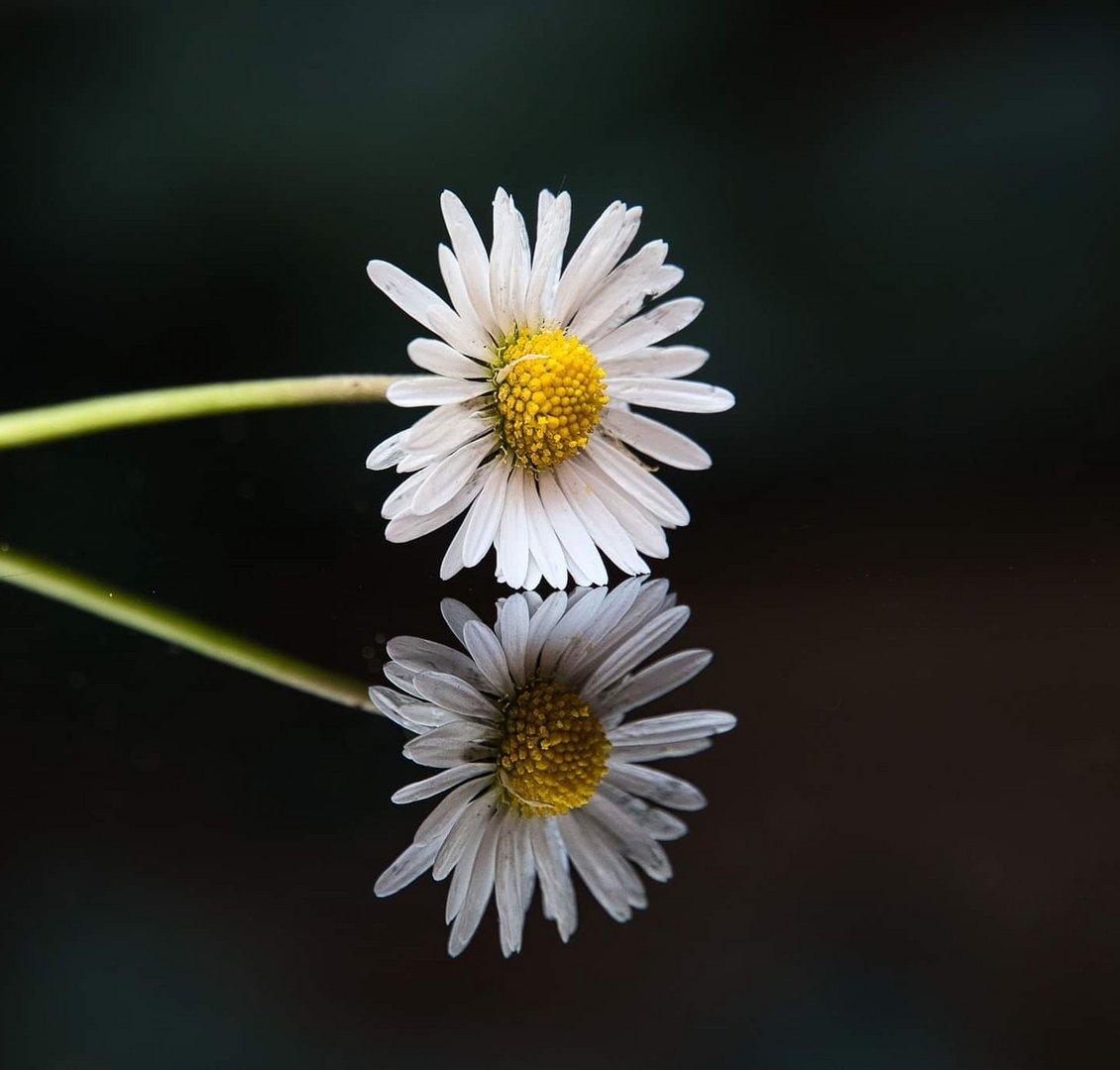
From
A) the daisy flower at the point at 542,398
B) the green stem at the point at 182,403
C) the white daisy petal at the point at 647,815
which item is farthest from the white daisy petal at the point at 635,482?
the white daisy petal at the point at 647,815

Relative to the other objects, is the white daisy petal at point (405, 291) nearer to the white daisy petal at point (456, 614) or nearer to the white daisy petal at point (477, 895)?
the white daisy petal at point (456, 614)

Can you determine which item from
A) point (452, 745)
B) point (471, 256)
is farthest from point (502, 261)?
point (452, 745)

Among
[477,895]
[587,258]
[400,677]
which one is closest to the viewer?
[477,895]

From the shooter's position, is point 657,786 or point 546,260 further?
point 546,260

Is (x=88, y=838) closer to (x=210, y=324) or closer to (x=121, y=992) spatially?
(x=121, y=992)

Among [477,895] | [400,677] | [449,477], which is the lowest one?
[477,895]

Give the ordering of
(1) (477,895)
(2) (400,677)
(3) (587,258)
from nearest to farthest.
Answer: (1) (477,895), (2) (400,677), (3) (587,258)

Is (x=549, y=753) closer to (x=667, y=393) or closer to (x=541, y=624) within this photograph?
(x=541, y=624)
